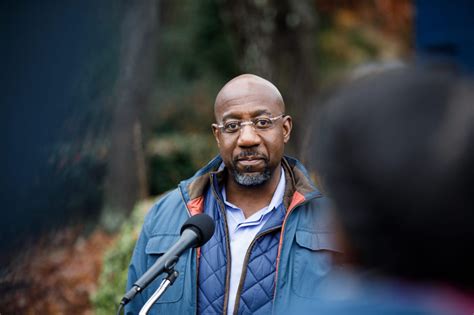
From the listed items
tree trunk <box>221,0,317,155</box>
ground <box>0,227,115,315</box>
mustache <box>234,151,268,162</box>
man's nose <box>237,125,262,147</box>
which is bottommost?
ground <box>0,227,115,315</box>

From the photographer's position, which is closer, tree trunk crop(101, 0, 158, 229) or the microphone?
Result: the microphone

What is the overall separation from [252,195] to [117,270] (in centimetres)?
251

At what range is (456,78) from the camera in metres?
1.30

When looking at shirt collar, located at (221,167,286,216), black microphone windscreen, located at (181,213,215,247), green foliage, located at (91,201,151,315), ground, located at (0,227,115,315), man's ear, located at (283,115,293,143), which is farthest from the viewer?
green foliage, located at (91,201,151,315)

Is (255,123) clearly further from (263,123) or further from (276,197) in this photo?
(276,197)

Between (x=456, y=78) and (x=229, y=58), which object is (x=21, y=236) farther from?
(x=229, y=58)

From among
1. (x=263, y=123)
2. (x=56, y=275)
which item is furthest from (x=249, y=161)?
(x=56, y=275)

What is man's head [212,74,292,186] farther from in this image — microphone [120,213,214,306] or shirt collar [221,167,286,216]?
microphone [120,213,214,306]

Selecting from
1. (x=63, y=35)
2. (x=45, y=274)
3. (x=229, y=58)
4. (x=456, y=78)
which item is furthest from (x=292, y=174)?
(x=229, y=58)

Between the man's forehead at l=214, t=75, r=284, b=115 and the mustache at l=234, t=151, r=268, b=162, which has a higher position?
the man's forehead at l=214, t=75, r=284, b=115

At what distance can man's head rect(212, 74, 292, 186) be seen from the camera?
378cm

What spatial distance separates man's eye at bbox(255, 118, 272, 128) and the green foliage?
2286mm

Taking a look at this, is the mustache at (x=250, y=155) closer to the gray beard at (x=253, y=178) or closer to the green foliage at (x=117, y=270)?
the gray beard at (x=253, y=178)

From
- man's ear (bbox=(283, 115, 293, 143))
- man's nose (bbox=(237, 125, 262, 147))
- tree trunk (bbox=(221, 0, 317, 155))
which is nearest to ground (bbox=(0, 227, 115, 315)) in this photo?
man's nose (bbox=(237, 125, 262, 147))
